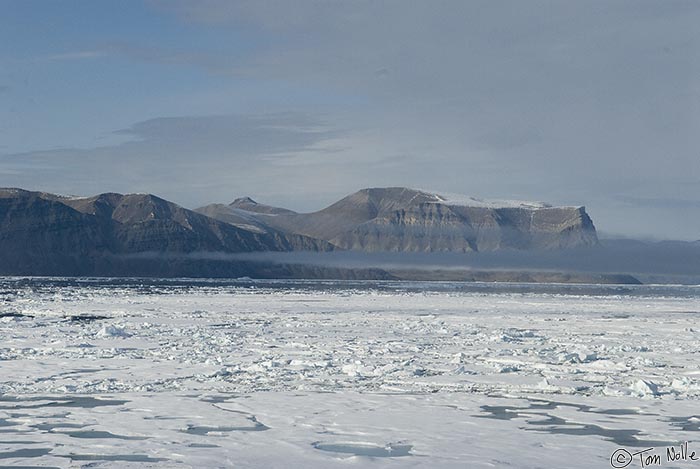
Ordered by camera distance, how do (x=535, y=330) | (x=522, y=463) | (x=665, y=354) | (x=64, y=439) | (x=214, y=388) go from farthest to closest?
(x=535, y=330) < (x=665, y=354) < (x=214, y=388) < (x=64, y=439) < (x=522, y=463)

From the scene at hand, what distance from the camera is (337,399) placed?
14523 millimetres

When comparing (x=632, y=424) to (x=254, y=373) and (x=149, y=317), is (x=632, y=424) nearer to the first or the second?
(x=254, y=373)

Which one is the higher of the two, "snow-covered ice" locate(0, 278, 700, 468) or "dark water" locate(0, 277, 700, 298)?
"snow-covered ice" locate(0, 278, 700, 468)

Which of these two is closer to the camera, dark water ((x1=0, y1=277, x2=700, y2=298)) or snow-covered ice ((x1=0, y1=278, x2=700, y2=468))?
snow-covered ice ((x1=0, y1=278, x2=700, y2=468))

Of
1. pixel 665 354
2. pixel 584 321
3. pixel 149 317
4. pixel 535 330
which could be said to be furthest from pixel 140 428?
pixel 584 321

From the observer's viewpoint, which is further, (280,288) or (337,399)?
(280,288)

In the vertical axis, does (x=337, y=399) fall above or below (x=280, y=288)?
above

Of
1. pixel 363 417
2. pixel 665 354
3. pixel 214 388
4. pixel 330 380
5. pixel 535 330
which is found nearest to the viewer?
pixel 363 417

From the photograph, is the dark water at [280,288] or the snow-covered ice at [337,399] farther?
the dark water at [280,288]

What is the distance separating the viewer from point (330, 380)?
16.8 metres

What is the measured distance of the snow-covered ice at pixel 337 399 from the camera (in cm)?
1070

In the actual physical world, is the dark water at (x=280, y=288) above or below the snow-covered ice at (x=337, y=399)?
below

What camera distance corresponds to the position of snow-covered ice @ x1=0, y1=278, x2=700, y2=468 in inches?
421

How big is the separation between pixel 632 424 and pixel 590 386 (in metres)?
3.88
